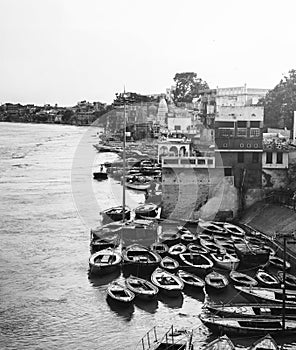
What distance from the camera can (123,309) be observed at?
18.6m

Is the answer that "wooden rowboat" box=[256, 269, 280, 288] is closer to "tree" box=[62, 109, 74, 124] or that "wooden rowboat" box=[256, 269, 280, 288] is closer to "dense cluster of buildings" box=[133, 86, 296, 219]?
"dense cluster of buildings" box=[133, 86, 296, 219]

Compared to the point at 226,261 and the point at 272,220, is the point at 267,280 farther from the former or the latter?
the point at 272,220

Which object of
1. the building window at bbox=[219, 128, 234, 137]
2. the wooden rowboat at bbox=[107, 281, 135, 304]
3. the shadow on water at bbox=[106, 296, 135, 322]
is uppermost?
the building window at bbox=[219, 128, 234, 137]

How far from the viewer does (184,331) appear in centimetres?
1611

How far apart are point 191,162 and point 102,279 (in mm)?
9634

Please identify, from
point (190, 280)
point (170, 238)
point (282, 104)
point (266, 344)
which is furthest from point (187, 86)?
point (266, 344)

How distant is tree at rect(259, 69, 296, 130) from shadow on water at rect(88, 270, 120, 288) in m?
28.7

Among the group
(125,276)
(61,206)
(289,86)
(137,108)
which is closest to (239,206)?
(125,276)

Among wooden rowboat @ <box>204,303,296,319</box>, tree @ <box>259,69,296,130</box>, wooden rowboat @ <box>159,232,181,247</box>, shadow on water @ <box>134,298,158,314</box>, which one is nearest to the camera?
wooden rowboat @ <box>204,303,296,319</box>

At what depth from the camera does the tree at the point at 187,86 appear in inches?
3752

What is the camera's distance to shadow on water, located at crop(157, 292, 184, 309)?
18.9m

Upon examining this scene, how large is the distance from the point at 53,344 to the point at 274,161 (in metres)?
16.3

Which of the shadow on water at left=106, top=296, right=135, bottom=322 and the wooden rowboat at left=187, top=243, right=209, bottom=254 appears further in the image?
the wooden rowboat at left=187, top=243, right=209, bottom=254

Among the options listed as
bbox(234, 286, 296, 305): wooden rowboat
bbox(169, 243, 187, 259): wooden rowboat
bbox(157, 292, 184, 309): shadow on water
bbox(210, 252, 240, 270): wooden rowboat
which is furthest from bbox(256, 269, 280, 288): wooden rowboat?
bbox(169, 243, 187, 259): wooden rowboat
